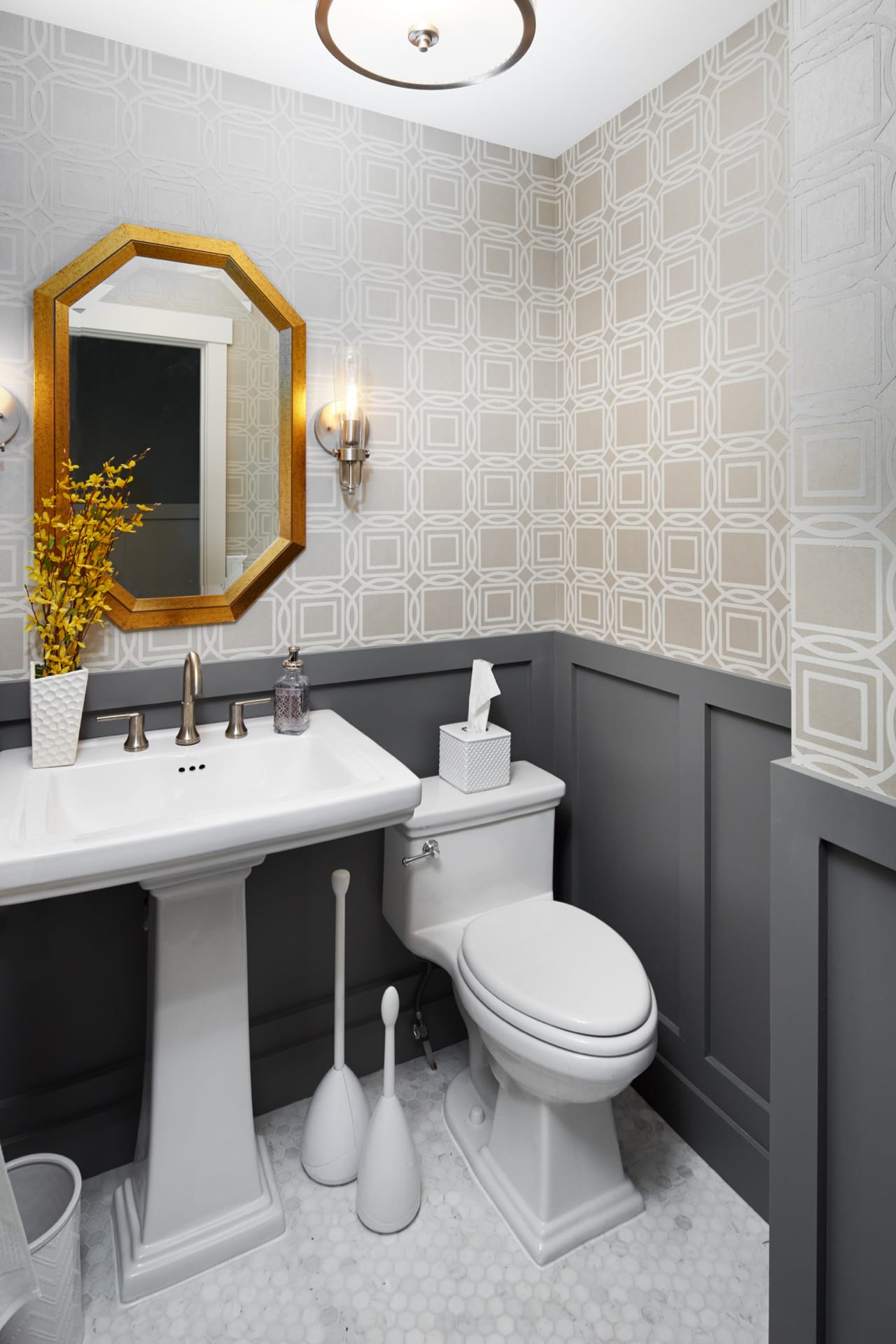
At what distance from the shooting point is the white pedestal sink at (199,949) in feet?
4.49

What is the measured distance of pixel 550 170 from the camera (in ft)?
7.07

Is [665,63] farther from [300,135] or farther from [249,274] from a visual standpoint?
[249,274]

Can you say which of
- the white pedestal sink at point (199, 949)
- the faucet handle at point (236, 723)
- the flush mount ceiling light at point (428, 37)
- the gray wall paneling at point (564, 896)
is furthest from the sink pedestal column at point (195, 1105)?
the flush mount ceiling light at point (428, 37)

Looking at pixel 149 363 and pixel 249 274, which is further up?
pixel 249 274

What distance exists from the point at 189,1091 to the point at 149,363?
148cm

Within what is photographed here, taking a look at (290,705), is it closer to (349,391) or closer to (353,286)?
(349,391)

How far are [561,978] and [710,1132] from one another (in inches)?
23.9

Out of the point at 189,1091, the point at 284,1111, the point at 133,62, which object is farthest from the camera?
the point at 284,1111

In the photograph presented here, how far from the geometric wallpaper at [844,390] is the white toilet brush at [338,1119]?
1.12m

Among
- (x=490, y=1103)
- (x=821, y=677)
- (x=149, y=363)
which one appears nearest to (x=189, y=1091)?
(x=490, y=1103)

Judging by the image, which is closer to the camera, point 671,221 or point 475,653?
point 671,221

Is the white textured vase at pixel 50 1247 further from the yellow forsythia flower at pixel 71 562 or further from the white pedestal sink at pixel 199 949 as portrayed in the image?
the yellow forsythia flower at pixel 71 562

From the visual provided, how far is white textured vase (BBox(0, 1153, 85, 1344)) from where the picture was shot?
1.27 m

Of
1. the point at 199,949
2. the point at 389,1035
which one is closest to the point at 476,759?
the point at 389,1035
